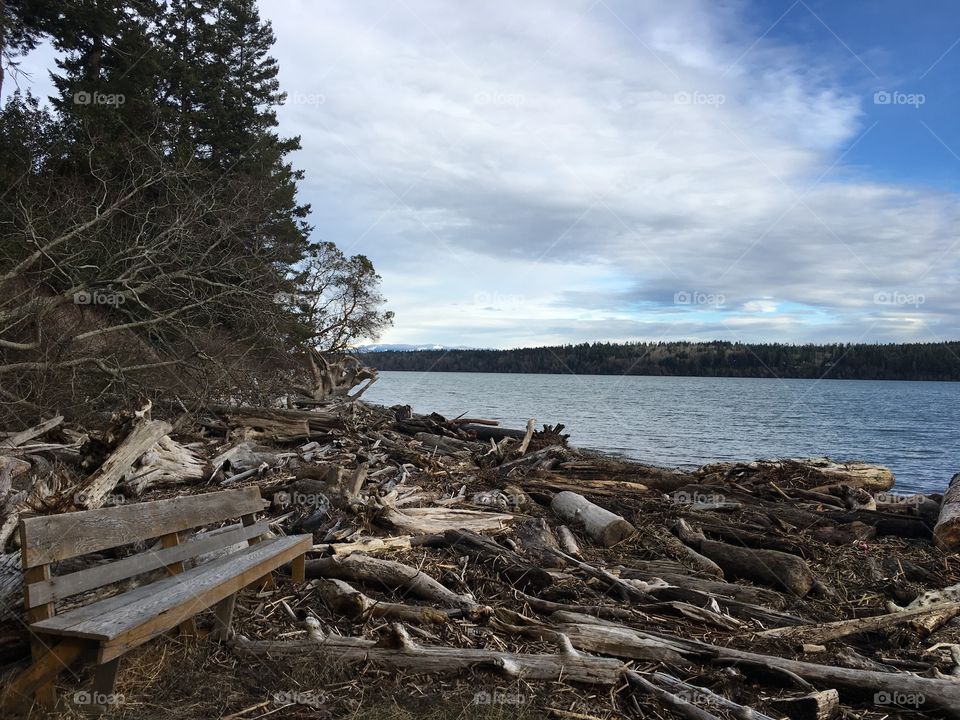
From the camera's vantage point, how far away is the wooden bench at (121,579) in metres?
3.24

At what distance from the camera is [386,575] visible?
5.35 m

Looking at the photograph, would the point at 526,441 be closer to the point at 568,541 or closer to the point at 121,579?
the point at 568,541

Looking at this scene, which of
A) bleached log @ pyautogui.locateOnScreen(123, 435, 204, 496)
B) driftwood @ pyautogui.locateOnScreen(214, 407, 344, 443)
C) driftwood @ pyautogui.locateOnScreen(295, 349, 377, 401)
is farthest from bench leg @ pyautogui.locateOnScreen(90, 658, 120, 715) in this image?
driftwood @ pyautogui.locateOnScreen(295, 349, 377, 401)

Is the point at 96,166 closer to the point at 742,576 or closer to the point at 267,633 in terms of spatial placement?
the point at 267,633

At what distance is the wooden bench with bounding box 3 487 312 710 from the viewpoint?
3240 mm

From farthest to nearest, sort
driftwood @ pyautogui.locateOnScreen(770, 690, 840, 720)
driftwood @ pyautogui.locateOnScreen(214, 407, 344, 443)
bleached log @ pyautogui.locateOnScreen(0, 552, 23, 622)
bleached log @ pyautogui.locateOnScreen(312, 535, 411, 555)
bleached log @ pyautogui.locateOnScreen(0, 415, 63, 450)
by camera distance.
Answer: driftwood @ pyautogui.locateOnScreen(214, 407, 344, 443)
bleached log @ pyautogui.locateOnScreen(0, 415, 63, 450)
bleached log @ pyautogui.locateOnScreen(312, 535, 411, 555)
bleached log @ pyautogui.locateOnScreen(0, 552, 23, 622)
driftwood @ pyautogui.locateOnScreen(770, 690, 840, 720)

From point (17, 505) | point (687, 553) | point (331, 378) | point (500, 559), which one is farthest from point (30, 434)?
point (331, 378)

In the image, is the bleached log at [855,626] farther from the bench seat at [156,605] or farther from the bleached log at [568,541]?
the bench seat at [156,605]

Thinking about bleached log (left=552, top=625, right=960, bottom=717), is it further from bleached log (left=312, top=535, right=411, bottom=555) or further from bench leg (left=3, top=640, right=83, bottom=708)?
bench leg (left=3, top=640, right=83, bottom=708)

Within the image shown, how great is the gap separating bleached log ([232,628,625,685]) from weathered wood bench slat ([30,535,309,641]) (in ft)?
1.55

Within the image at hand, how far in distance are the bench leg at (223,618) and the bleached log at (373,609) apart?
0.79 m

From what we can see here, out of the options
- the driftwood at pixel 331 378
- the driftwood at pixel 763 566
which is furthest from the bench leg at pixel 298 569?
the driftwood at pixel 331 378

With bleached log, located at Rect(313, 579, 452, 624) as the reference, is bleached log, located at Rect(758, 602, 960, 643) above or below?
below

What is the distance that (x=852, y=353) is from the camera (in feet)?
375
